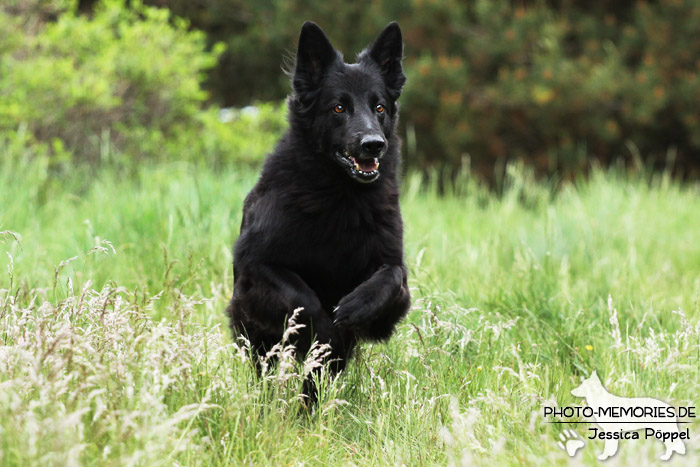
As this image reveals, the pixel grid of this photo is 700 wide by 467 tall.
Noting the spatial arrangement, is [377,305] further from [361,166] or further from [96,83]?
[96,83]

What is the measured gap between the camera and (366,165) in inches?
145

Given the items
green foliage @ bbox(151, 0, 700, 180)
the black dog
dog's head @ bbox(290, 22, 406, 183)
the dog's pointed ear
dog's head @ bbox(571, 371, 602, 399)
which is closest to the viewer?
dog's head @ bbox(571, 371, 602, 399)

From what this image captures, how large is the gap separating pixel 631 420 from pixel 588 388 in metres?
0.44

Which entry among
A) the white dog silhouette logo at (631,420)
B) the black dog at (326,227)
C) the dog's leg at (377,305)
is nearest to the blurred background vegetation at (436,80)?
the black dog at (326,227)

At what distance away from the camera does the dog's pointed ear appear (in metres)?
3.92

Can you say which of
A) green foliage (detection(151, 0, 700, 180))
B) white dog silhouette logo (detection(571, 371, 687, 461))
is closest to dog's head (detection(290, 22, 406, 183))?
white dog silhouette logo (detection(571, 371, 687, 461))

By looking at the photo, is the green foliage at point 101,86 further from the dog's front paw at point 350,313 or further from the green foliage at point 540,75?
the dog's front paw at point 350,313

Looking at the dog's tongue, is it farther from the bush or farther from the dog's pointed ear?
the bush

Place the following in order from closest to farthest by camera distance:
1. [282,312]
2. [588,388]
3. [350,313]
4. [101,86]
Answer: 1. [588,388]
2. [350,313]
3. [282,312]
4. [101,86]

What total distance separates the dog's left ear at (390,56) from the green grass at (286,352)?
1097 mm

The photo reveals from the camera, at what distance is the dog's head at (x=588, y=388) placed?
3.20 metres

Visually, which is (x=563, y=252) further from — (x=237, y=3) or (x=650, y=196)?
(x=237, y=3)

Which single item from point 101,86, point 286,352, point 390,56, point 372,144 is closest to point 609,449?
point 286,352

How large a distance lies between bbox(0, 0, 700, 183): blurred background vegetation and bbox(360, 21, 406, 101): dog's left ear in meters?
Result: 4.56
